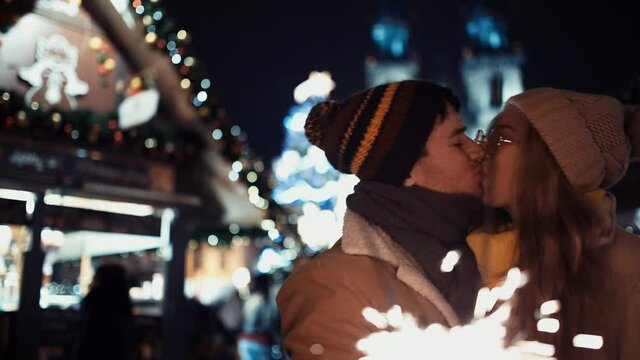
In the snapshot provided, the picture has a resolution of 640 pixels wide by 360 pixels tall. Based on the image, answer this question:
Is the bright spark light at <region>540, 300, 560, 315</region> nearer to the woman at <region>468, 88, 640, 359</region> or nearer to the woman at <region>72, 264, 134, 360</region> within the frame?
the woman at <region>468, 88, 640, 359</region>

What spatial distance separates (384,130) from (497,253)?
0.50 metres

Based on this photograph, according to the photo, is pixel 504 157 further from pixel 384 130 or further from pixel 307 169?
pixel 307 169

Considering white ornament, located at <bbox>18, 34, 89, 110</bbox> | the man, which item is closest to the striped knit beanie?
the man

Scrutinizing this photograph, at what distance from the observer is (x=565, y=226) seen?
78.8 inches

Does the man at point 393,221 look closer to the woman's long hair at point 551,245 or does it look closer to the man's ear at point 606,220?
the woman's long hair at point 551,245

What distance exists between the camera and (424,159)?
2.21 metres

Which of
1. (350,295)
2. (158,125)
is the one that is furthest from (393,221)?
(158,125)

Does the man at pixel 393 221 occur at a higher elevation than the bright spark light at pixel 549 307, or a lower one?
higher

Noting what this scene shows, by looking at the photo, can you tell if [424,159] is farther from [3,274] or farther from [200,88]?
[200,88]

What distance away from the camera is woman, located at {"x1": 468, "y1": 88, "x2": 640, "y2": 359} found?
73.7 inches

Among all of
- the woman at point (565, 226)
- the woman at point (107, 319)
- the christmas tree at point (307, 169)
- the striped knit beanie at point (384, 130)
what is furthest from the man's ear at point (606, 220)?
the christmas tree at point (307, 169)

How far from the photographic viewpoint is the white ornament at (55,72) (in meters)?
7.72

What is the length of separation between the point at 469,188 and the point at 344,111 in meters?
0.48

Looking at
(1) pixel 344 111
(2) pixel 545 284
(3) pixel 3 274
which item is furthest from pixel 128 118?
(2) pixel 545 284
